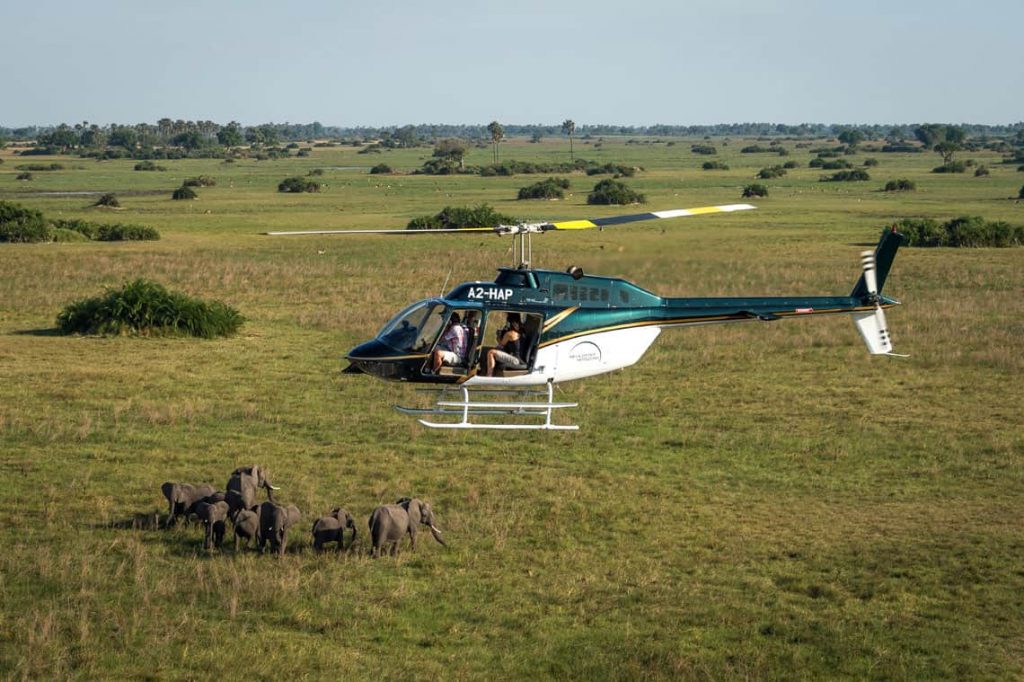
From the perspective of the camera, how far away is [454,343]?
1773cm

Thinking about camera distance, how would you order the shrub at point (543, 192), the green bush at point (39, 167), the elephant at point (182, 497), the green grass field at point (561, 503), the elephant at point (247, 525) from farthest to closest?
the green bush at point (39, 167), the shrub at point (543, 192), the elephant at point (182, 497), the elephant at point (247, 525), the green grass field at point (561, 503)


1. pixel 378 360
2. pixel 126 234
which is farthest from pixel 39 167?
pixel 378 360

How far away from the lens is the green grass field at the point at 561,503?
12.9 meters

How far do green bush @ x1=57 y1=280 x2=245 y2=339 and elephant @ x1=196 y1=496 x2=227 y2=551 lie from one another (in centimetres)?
1698

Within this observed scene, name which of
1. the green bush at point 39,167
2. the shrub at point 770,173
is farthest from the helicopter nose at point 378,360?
the green bush at point 39,167

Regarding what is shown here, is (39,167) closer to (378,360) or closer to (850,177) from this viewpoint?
(850,177)

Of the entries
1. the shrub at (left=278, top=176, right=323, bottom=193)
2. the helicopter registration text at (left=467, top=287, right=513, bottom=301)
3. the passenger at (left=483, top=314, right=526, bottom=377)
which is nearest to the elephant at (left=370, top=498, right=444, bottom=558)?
the passenger at (left=483, top=314, right=526, bottom=377)

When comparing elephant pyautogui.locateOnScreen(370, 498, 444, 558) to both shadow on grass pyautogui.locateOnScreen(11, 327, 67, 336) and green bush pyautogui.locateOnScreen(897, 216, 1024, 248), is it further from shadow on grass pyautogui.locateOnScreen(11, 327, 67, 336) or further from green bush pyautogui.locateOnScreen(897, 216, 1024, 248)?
green bush pyautogui.locateOnScreen(897, 216, 1024, 248)

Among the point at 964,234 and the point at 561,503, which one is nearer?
the point at 561,503

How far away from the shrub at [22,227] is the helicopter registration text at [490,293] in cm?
4157

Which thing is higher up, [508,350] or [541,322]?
[541,322]

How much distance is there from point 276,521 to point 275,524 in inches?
1.6

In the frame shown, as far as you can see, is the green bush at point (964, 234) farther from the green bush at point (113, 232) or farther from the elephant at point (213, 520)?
the elephant at point (213, 520)

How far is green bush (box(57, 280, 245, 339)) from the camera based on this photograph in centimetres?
3178
